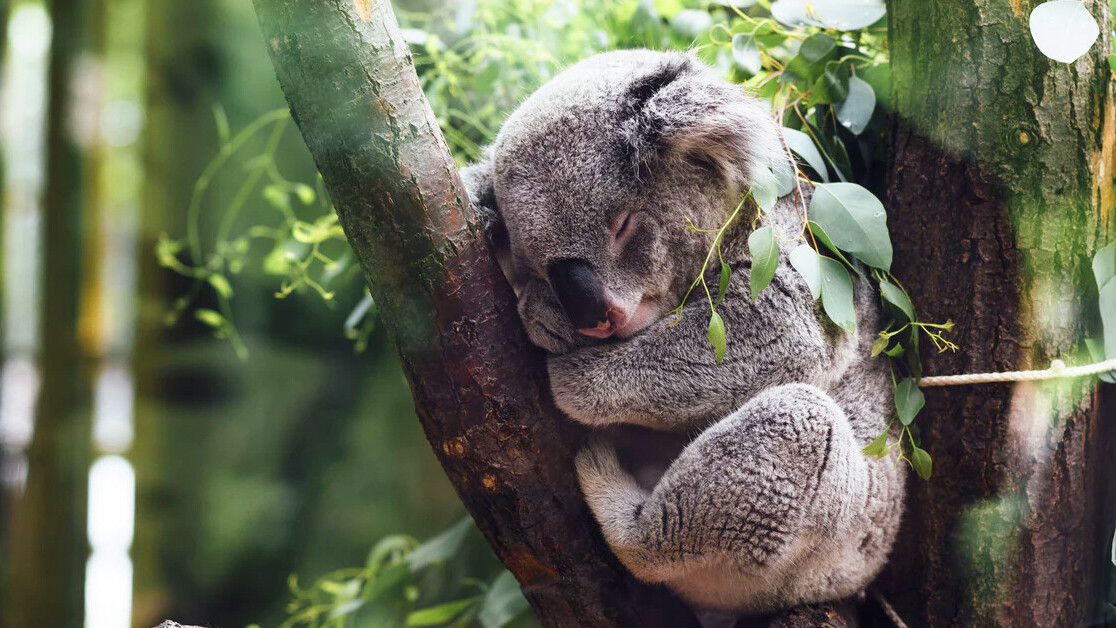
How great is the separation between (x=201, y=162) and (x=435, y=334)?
2041 mm

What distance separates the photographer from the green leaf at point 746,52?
1841 millimetres

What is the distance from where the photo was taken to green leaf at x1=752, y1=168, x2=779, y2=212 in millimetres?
1480

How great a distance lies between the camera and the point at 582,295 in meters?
1.55

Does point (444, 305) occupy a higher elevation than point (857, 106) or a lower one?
lower

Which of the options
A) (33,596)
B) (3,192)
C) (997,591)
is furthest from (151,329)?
(997,591)

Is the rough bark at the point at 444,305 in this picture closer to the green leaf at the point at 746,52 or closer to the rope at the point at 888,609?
the rope at the point at 888,609

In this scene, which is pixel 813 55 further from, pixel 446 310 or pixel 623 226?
pixel 446 310

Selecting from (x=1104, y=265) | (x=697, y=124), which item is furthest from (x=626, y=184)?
(x=1104, y=265)

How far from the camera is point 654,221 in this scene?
165cm

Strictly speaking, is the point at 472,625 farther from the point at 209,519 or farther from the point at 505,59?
the point at 505,59

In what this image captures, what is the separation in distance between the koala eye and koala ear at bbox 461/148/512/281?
0.28 m

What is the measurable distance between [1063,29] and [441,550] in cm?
193

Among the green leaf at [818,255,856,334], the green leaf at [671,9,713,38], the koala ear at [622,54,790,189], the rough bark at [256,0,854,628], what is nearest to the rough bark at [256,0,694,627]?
the rough bark at [256,0,854,628]

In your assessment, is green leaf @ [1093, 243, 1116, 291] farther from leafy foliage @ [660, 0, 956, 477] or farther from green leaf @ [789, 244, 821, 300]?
green leaf @ [789, 244, 821, 300]
